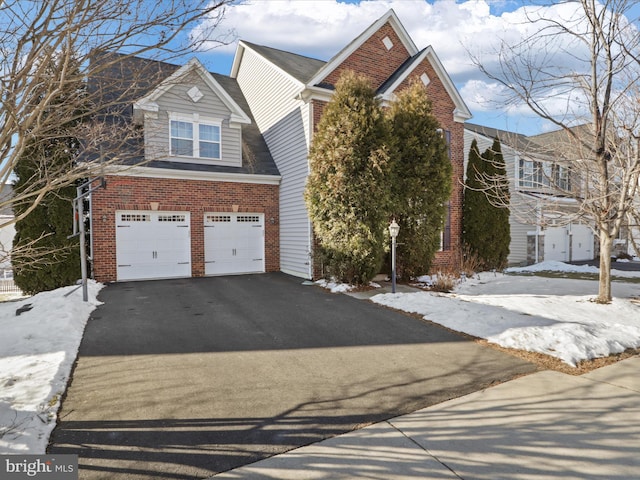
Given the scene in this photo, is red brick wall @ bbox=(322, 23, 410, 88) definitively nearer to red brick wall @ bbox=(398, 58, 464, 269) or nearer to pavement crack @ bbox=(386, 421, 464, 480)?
red brick wall @ bbox=(398, 58, 464, 269)

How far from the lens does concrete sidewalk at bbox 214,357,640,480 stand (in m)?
2.79

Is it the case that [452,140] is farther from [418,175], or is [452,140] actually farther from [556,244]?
[556,244]

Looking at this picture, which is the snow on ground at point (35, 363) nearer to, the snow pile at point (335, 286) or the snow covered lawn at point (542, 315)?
the snow pile at point (335, 286)

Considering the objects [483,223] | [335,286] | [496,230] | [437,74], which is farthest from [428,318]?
[437,74]

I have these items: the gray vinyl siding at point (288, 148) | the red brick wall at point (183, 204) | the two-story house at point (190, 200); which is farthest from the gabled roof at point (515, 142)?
the two-story house at point (190, 200)

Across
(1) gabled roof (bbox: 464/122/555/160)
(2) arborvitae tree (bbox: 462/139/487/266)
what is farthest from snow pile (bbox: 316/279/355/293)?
(2) arborvitae tree (bbox: 462/139/487/266)

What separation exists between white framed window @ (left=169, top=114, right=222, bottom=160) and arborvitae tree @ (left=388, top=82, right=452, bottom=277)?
6.61m

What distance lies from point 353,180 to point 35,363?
8.00 meters

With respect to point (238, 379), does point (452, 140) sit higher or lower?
higher

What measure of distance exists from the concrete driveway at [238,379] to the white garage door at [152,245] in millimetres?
3728

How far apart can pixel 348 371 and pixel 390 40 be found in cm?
1416

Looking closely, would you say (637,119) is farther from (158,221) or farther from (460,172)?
(158,221)

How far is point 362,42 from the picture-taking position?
44.3ft

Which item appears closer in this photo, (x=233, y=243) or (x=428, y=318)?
(x=428, y=318)
